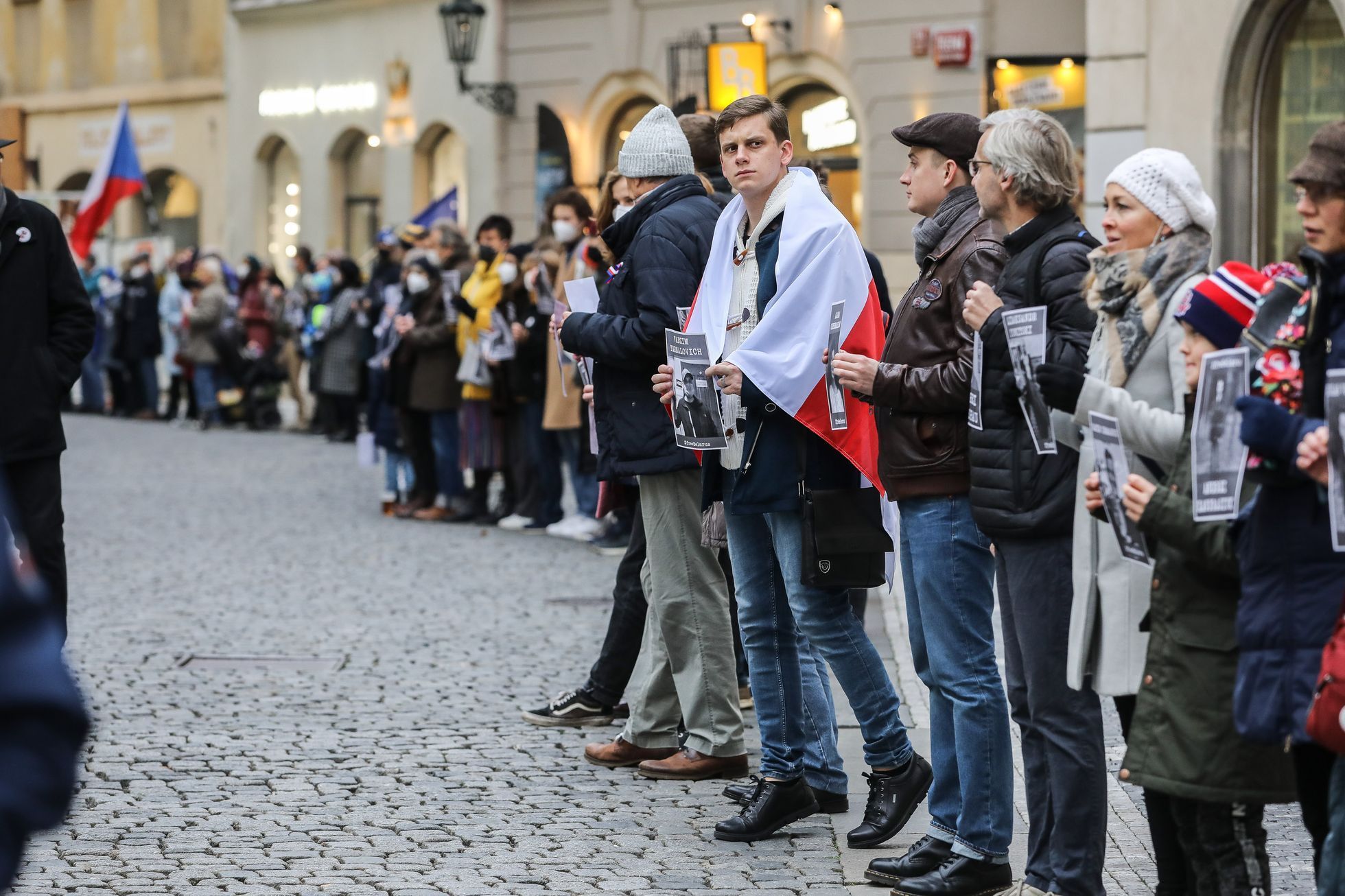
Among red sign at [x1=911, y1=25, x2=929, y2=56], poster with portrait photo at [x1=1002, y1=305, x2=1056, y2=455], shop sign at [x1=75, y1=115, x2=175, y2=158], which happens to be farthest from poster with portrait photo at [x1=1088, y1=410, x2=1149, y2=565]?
shop sign at [x1=75, y1=115, x2=175, y2=158]

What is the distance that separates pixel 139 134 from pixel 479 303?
22.6 metres

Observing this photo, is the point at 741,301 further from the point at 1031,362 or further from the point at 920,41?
the point at 920,41

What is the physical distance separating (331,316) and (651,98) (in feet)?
22.2

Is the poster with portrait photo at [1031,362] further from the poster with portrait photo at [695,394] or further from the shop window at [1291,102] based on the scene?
the shop window at [1291,102]

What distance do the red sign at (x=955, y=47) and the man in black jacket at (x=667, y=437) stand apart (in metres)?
14.9

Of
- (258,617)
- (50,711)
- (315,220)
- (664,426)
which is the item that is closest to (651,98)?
(315,220)

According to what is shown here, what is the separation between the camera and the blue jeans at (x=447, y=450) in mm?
14742

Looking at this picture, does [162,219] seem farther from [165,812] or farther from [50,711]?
[50,711]

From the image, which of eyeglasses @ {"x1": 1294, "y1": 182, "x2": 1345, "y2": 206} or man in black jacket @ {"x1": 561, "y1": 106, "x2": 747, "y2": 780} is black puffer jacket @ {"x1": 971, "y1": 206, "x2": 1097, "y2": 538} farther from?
man in black jacket @ {"x1": 561, "y1": 106, "x2": 747, "y2": 780}

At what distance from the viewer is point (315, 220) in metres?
31.2

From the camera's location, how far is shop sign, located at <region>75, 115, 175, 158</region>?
112 feet

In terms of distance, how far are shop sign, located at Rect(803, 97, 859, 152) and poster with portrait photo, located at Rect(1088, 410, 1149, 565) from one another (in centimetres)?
1851

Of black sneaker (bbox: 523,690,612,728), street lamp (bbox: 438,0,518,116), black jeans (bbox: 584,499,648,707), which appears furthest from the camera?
street lamp (bbox: 438,0,518,116)

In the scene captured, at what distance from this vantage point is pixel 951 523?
202 inches
